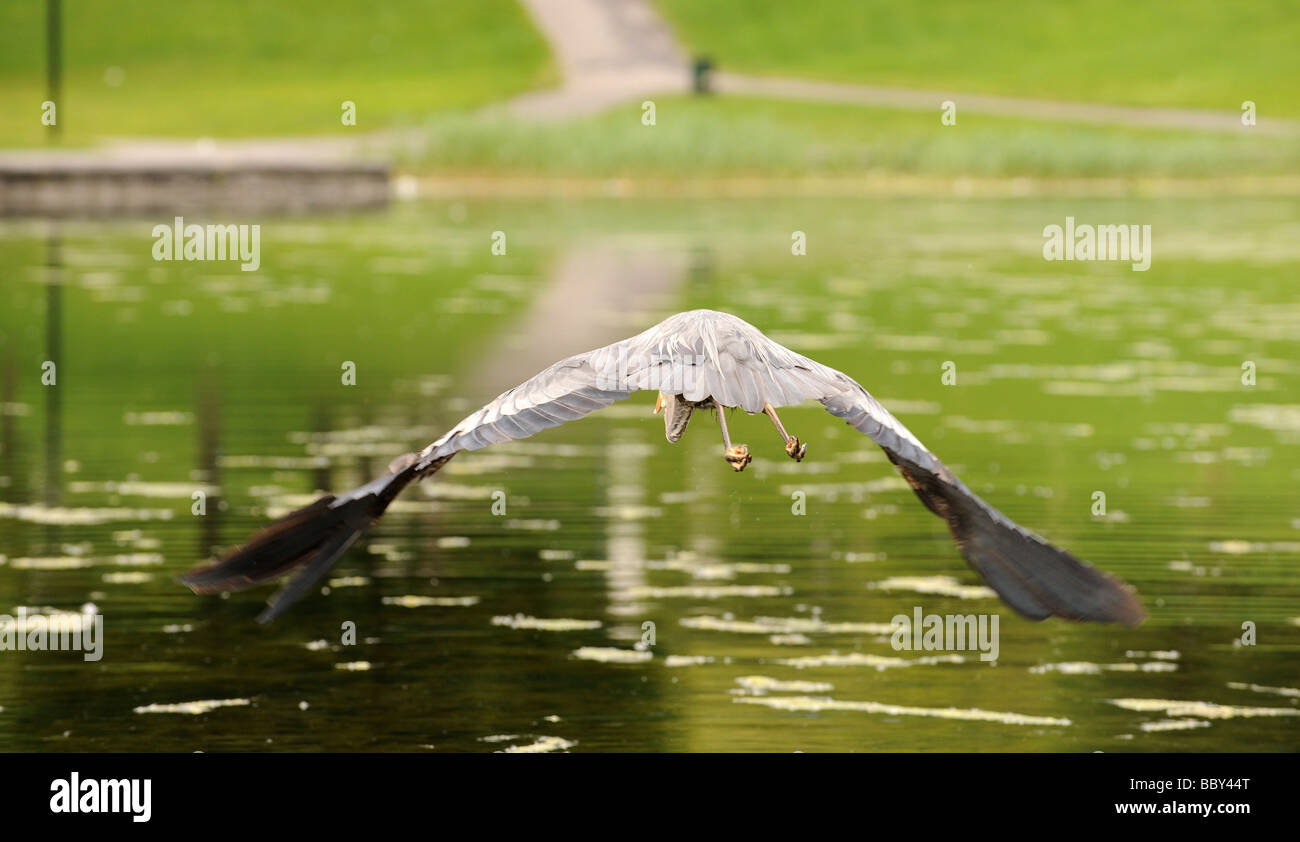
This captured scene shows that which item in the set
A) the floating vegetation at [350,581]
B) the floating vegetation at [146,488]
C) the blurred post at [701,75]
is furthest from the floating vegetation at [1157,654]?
the blurred post at [701,75]

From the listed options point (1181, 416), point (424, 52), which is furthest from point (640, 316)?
point (424, 52)

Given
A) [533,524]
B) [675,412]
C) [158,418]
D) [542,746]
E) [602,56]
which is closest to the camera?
[675,412]

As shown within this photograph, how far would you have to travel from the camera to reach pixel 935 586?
16.2m

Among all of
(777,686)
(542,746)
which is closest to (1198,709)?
(777,686)

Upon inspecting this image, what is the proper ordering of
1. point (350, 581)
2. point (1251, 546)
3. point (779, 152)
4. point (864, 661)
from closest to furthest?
point (864, 661) < point (350, 581) < point (1251, 546) < point (779, 152)

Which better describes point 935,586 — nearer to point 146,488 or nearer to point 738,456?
point 146,488

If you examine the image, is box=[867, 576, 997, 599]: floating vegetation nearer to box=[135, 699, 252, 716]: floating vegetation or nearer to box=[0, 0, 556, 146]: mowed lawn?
box=[135, 699, 252, 716]: floating vegetation

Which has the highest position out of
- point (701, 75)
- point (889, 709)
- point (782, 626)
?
point (701, 75)

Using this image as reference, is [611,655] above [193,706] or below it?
above

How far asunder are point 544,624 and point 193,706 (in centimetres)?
276

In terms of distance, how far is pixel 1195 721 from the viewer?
A: 512 inches

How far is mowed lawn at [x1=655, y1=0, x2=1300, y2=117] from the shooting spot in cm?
7669

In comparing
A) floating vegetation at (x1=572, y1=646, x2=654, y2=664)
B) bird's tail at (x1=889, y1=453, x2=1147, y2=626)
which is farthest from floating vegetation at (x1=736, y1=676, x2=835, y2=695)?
bird's tail at (x1=889, y1=453, x2=1147, y2=626)

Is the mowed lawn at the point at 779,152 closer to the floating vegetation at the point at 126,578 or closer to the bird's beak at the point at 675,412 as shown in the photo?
the floating vegetation at the point at 126,578
